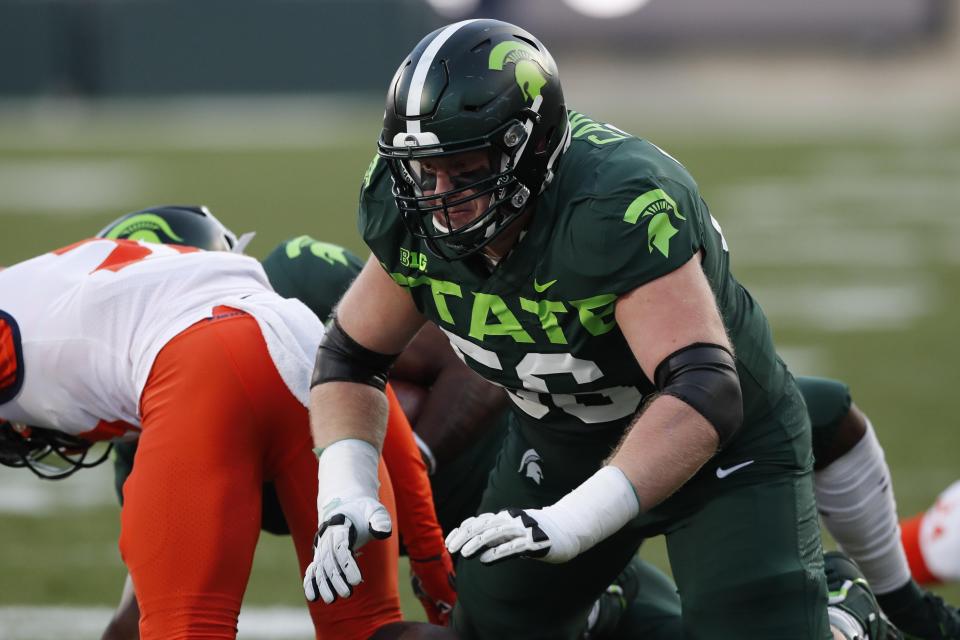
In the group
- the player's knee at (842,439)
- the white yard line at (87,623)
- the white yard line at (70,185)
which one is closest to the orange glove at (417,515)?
the white yard line at (87,623)

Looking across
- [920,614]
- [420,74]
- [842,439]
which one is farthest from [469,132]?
[920,614]

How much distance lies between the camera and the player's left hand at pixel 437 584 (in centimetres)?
346

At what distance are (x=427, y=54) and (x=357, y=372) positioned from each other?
2.30ft

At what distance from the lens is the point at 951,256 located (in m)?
10.1

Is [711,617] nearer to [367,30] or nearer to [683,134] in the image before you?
[683,134]

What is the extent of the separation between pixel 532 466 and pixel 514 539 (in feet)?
2.56

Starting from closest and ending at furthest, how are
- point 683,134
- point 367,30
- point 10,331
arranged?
point 10,331
point 683,134
point 367,30

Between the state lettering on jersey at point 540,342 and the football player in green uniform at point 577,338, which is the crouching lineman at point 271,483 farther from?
the state lettering on jersey at point 540,342

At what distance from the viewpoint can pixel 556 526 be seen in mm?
2426

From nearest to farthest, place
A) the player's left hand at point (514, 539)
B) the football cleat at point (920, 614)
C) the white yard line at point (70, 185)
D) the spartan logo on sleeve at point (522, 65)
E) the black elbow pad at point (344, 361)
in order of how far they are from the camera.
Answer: the player's left hand at point (514, 539) → the spartan logo on sleeve at point (522, 65) → the black elbow pad at point (344, 361) → the football cleat at point (920, 614) → the white yard line at point (70, 185)

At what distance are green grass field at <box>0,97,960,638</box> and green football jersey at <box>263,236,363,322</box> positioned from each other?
1074 mm

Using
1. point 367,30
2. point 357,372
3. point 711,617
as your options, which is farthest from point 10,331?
point 367,30

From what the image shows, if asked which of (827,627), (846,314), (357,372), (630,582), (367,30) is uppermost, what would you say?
(357,372)

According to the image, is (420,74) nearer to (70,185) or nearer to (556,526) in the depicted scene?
(556,526)
